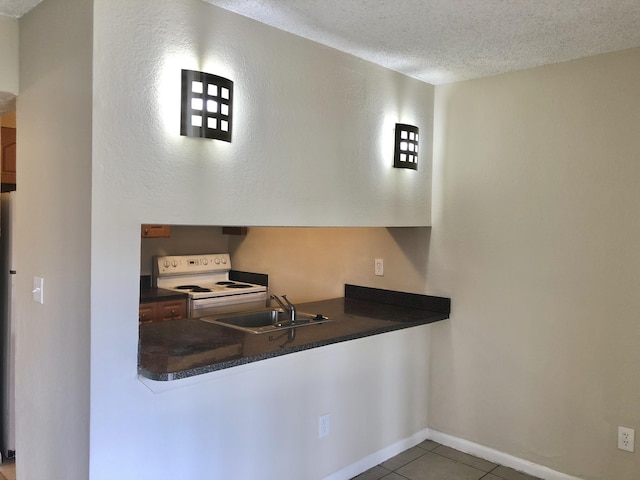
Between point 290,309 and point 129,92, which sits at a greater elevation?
point 129,92

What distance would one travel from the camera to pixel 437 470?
120 inches

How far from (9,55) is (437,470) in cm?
310

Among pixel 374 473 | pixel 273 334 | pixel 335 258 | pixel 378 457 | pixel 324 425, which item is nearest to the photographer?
pixel 273 334

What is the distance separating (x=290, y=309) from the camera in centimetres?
310

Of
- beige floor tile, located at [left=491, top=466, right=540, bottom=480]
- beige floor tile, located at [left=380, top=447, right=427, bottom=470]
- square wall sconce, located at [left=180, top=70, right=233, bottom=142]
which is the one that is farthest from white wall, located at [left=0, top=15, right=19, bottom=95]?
beige floor tile, located at [left=491, top=466, right=540, bottom=480]

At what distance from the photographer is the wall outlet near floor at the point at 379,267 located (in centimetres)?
368

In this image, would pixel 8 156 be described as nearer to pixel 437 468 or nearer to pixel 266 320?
pixel 266 320

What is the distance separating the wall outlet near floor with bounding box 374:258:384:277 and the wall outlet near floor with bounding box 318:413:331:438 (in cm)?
121

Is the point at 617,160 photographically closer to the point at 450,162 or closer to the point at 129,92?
the point at 450,162

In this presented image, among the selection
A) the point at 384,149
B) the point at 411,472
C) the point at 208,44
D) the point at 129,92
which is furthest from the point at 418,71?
the point at 411,472

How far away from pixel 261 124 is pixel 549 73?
67.3 inches

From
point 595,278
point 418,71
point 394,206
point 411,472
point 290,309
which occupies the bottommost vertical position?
point 411,472

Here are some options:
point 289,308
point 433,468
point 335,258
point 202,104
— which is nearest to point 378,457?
point 433,468

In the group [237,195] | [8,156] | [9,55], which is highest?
[9,55]
